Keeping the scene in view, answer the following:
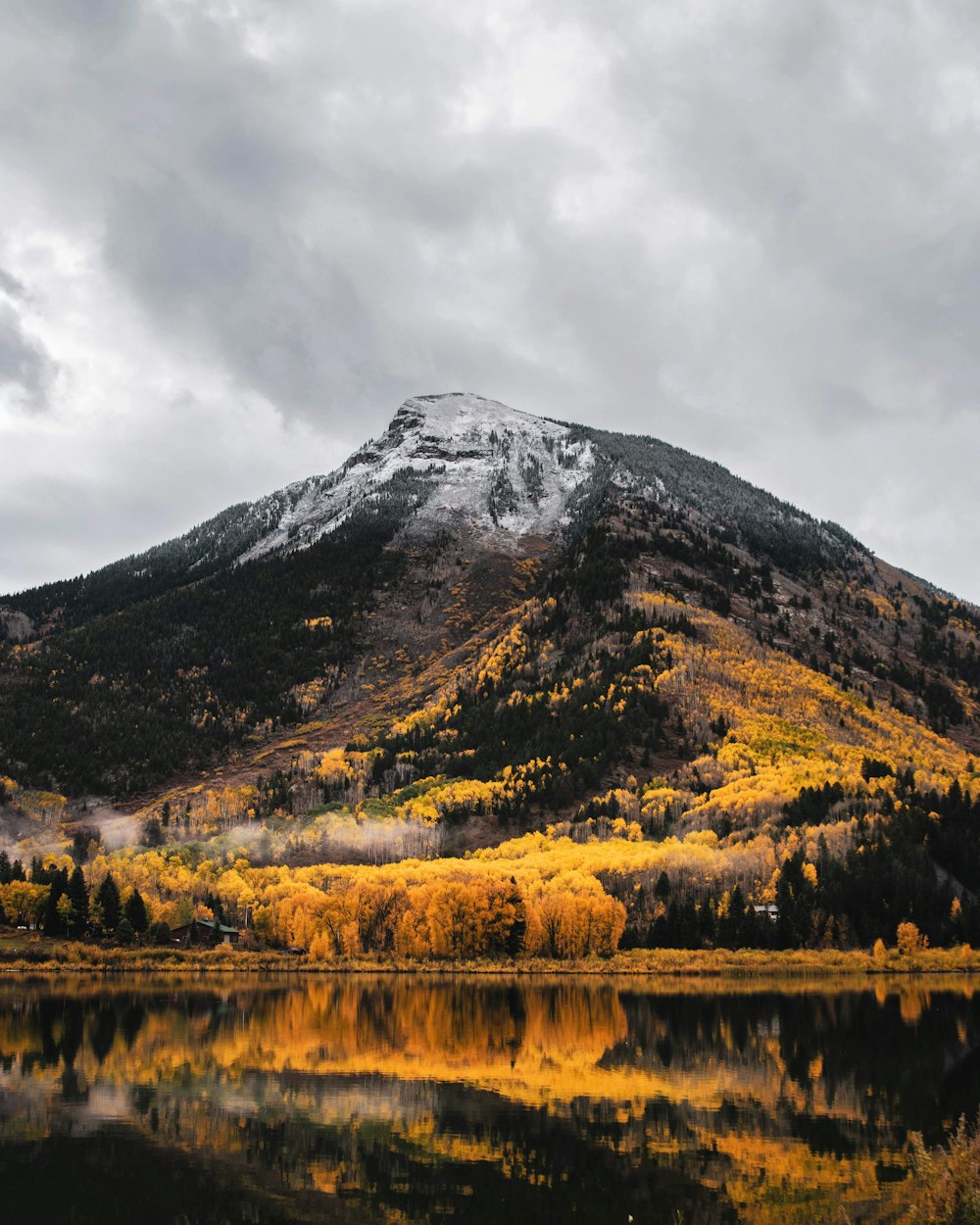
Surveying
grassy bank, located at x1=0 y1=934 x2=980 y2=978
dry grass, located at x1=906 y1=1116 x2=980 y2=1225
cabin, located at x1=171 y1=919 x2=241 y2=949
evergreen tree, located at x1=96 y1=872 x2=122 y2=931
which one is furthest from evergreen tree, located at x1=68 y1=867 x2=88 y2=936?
dry grass, located at x1=906 y1=1116 x2=980 y2=1225

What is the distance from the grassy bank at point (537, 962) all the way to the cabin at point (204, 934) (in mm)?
6791

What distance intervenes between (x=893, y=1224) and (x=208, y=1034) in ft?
179

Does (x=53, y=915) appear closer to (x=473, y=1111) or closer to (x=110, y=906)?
(x=110, y=906)

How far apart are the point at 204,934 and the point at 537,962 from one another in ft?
174

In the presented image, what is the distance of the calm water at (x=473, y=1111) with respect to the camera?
31.4 m

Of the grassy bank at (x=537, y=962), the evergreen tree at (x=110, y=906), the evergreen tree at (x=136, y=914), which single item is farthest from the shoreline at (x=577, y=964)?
the evergreen tree at (x=110, y=906)

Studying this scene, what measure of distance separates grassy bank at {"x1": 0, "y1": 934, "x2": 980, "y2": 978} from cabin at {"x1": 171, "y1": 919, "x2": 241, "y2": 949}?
679 cm

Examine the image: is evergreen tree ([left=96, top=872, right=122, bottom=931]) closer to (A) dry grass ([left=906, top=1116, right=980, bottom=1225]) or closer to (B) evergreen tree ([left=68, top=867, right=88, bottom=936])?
(B) evergreen tree ([left=68, top=867, right=88, bottom=936])

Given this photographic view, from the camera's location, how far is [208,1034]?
70.9 metres

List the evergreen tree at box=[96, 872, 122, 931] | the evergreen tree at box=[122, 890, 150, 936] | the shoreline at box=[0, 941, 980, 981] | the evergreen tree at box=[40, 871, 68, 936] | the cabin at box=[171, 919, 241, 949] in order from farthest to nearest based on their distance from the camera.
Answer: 1. the cabin at box=[171, 919, 241, 949]
2. the evergreen tree at box=[122, 890, 150, 936]
3. the evergreen tree at box=[96, 872, 122, 931]
4. the evergreen tree at box=[40, 871, 68, 936]
5. the shoreline at box=[0, 941, 980, 981]

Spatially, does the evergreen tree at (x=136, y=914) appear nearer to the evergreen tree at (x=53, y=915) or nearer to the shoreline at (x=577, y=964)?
the shoreline at (x=577, y=964)

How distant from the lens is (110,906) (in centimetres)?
14838

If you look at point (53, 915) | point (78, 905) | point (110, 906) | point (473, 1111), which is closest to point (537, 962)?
point (110, 906)

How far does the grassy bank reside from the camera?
13562 cm
